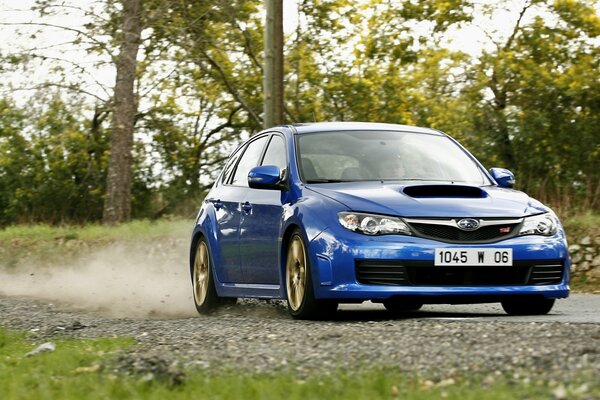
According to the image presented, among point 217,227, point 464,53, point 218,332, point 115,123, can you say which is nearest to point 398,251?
point 218,332

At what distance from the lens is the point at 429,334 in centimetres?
745

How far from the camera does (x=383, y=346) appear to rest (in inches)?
276

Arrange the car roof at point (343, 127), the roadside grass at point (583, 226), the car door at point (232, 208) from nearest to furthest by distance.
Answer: the car roof at point (343, 127) < the car door at point (232, 208) < the roadside grass at point (583, 226)

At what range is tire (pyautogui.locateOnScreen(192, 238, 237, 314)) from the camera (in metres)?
11.7

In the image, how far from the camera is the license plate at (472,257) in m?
9.01

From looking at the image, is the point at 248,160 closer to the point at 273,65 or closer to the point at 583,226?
the point at 583,226

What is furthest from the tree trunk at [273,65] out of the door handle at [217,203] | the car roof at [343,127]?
the car roof at [343,127]

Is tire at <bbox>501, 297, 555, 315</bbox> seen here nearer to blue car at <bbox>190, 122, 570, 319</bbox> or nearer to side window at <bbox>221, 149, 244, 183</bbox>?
blue car at <bbox>190, 122, 570, 319</bbox>

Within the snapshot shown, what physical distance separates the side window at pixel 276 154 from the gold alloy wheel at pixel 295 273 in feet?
3.15

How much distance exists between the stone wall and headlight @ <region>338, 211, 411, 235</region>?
333 inches

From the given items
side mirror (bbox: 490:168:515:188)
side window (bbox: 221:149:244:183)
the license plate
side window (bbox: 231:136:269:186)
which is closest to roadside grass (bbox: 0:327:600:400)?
the license plate

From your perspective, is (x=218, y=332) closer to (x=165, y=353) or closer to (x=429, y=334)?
(x=165, y=353)

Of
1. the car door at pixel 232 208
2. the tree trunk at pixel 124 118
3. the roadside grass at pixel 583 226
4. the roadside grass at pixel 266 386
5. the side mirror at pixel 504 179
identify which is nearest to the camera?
the roadside grass at pixel 266 386

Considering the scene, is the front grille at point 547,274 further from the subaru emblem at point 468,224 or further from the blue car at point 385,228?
the subaru emblem at point 468,224
